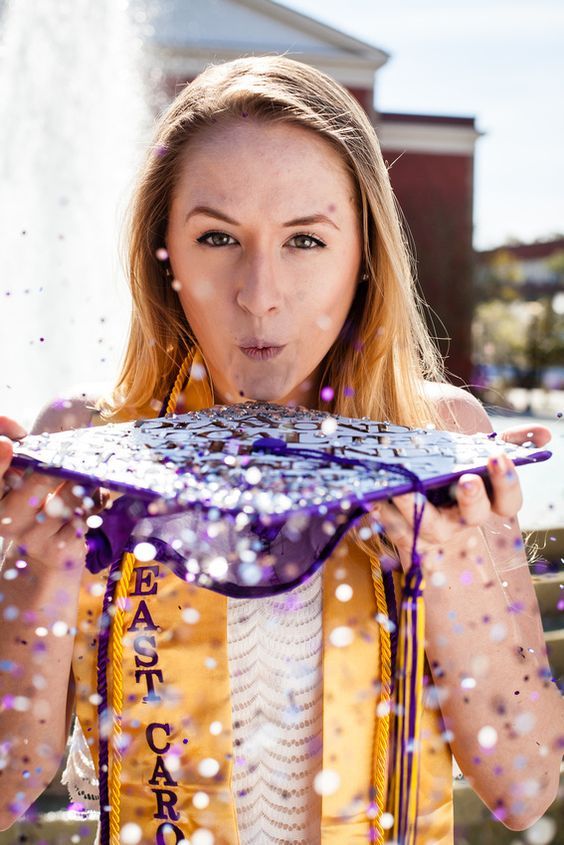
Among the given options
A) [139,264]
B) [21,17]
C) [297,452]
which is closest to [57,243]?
[21,17]

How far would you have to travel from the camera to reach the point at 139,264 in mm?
1188

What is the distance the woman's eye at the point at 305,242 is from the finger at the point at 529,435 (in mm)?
304

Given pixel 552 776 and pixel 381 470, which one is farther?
pixel 552 776

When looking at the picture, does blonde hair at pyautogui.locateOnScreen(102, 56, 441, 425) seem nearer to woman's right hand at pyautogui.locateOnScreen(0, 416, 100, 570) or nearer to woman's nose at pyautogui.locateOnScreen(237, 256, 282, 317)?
woman's nose at pyautogui.locateOnScreen(237, 256, 282, 317)

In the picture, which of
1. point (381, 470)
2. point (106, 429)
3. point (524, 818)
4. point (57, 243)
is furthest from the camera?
point (57, 243)

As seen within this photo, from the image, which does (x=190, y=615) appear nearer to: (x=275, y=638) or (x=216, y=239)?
(x=275, y=638)

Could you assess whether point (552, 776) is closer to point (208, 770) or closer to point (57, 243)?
point (208, 770)

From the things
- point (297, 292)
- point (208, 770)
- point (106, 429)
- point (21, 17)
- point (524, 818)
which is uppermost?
point (21, 17)

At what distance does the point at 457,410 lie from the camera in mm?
1295

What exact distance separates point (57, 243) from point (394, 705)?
7.06 metres

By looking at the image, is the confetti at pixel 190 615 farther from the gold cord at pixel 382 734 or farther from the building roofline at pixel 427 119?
the building roofline at pixel 427 119

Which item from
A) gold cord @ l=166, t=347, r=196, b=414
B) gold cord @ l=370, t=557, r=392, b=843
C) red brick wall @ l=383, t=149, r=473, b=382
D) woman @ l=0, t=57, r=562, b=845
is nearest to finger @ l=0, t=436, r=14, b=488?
woman @ l=0, t=57, r=562, b=845

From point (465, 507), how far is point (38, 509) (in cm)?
43

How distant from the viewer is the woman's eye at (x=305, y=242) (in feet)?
3.19
